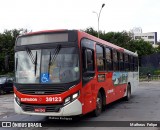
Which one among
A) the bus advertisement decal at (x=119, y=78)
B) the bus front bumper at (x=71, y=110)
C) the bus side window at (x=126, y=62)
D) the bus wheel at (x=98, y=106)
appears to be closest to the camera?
the bus front bumper at (x=71, y=110)

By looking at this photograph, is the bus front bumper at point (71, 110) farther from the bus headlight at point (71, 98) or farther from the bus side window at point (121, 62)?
the bus side window at point (121, 62)

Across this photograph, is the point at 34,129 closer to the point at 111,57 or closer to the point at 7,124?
the point at 7,124

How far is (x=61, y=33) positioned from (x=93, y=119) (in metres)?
3.28

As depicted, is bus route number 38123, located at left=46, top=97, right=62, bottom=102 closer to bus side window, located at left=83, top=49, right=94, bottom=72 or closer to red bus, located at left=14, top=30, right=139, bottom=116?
red bus, located at left=14, top=30, right=139, bottom=116

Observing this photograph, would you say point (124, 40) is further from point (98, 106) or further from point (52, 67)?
point (52, 67)

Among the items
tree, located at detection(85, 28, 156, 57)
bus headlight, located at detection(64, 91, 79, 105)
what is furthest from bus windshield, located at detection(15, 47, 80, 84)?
tree, located at detection(85, 28, 156, 57)

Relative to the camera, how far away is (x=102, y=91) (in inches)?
500

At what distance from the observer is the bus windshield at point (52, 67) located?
987 cm

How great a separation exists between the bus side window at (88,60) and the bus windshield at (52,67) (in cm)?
45

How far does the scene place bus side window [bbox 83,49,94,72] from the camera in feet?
33.9

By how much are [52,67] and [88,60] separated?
1398 mm

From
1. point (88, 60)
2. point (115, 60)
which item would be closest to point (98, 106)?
point (88, 60)

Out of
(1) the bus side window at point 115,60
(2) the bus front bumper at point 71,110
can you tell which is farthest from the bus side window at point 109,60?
(2) the bus front bumper at point 71,110

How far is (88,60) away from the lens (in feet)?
35.2
